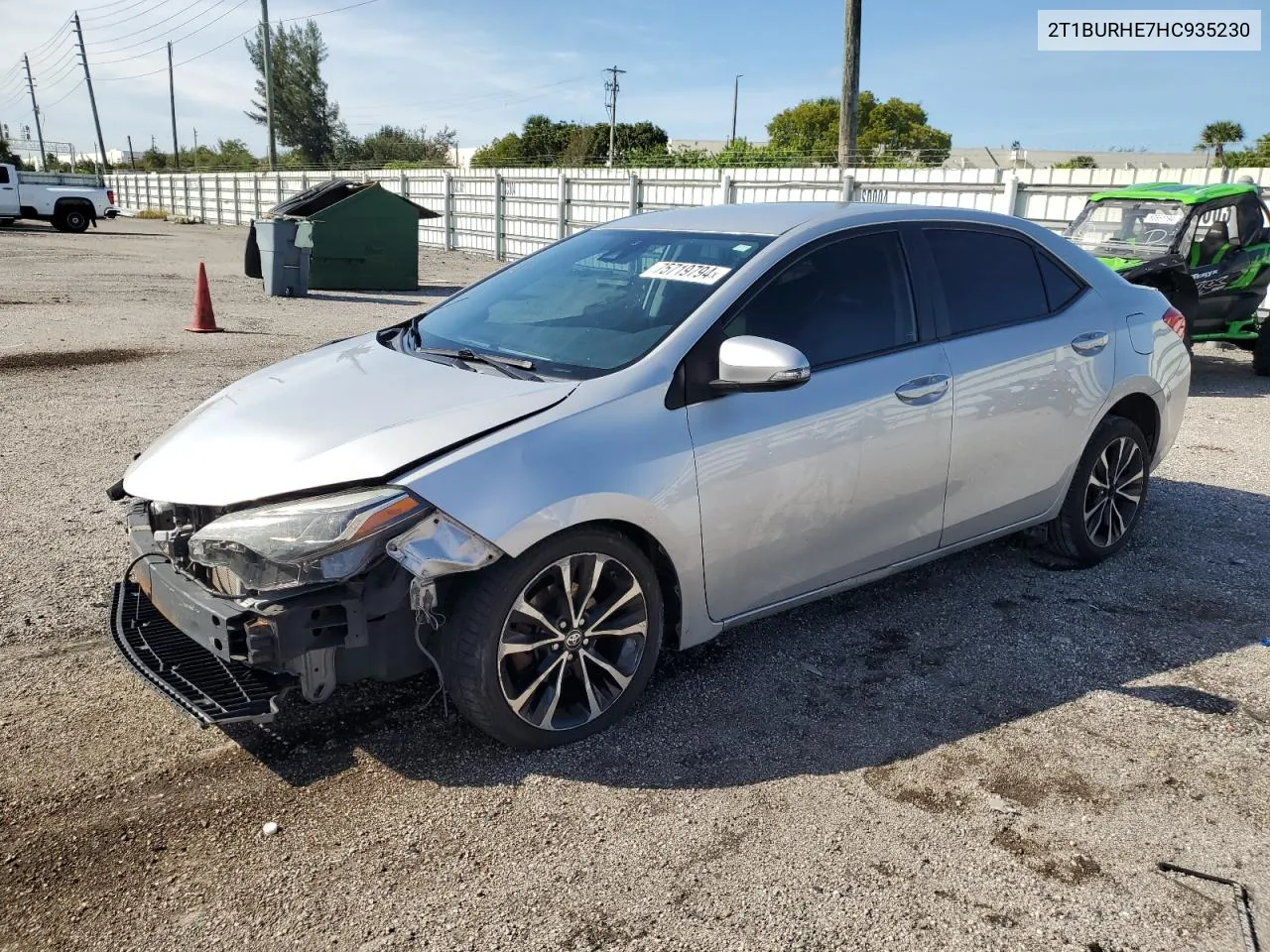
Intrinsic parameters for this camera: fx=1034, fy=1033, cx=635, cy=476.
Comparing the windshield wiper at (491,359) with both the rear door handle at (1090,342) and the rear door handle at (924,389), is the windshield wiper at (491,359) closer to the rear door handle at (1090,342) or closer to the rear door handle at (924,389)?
the rear door handle at (924,389)

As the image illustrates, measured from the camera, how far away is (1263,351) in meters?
10.8

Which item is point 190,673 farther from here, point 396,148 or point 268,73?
point 396,148

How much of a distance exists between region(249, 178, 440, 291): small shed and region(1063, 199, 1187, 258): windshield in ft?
33.8

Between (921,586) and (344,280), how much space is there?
14.6 meters

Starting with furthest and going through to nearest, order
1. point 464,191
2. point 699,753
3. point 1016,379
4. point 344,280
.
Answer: point 464,191, point 344,280, point 1016,379, point 699,753

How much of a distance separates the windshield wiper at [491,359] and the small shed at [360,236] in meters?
14.1

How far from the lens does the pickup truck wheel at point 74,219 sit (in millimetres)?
33094

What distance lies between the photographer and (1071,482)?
15.5 feet

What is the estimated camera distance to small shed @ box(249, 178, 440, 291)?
17.1 metres

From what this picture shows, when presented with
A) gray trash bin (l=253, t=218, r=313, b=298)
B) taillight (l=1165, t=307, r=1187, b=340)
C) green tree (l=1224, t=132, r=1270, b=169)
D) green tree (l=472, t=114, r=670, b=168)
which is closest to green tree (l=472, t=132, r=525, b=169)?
green tree (l=472, t=114, r=670, b=168)

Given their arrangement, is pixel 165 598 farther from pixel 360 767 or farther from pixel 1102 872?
pixel 1102 872

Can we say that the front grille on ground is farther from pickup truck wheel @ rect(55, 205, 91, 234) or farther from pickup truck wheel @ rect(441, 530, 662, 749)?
pickup truck wheel @ rect(55, 205, 91, 234)

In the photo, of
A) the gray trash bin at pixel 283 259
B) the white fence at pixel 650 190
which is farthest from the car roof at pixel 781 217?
the gray trash bin at pixel 283 259

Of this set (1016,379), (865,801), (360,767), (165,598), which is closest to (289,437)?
(165,598)
